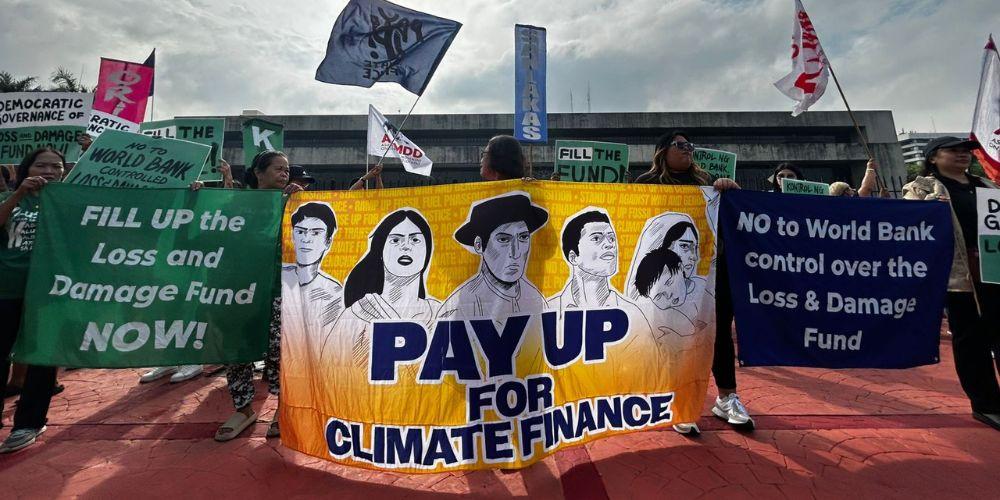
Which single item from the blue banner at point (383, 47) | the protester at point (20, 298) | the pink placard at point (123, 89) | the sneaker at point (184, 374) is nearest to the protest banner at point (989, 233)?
the blue banner at point (383, 47)

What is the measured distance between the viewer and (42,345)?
2434 mm

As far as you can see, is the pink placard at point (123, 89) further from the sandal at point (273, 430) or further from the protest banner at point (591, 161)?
the protest banner at point (591, 161)

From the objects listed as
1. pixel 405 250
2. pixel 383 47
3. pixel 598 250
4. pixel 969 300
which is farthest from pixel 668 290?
pixel 383 47

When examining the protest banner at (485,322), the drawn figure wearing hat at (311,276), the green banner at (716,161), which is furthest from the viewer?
the green banner at (716,161)

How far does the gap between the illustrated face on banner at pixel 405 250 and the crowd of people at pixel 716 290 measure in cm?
59

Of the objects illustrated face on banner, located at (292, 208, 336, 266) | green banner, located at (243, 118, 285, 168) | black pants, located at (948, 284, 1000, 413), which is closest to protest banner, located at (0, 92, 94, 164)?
green banner, located at (243, 118, 285, 168)

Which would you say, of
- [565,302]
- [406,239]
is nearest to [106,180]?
[406,239]

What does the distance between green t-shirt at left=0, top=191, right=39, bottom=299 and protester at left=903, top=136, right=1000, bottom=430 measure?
6196 millimetres

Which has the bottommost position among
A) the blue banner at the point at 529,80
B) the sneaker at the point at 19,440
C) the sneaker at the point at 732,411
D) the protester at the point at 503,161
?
the sneaker at the point at 19,440

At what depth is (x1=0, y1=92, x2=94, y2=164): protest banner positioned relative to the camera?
14.4 ft

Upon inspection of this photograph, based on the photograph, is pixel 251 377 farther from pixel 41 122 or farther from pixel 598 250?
pixel 41 122

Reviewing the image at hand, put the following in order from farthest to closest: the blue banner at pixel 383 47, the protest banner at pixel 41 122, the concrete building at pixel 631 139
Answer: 1. the concrete building at pixel 631 139
2. the protest banner at pixel 41 122
3. the blue banner at pixel 383 47

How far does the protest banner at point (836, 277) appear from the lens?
2695mm

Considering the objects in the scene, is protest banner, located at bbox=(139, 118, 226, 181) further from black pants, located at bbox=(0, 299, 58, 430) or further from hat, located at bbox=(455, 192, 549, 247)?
hat, located at bbox=(455, 192, 549, 247)
